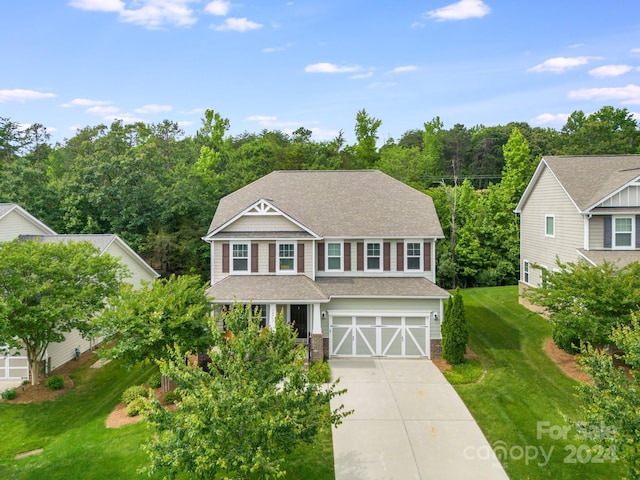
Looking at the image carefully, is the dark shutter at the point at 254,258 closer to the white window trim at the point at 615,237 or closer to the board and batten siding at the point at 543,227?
the board and batten siding at the point at 543,227

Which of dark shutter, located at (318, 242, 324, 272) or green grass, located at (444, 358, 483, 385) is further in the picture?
dark shutter, located at (318, 242, 324, 272)

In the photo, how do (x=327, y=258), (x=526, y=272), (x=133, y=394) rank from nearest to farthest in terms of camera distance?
1. (x=133, y=394)
2. (x=327, y=258)
3. (x=526, y=272)

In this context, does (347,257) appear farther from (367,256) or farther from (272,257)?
(272,257)

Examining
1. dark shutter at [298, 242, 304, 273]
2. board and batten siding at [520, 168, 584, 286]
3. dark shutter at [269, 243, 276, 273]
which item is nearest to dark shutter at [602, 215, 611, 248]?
board and batten siding at [520, 168, 584, 286]

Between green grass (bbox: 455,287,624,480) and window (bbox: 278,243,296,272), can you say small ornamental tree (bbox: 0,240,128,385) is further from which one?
green grass (bbox: 455,287,624,480)

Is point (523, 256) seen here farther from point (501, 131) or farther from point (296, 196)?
point (501, 131)

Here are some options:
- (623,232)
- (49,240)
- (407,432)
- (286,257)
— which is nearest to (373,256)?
(286,257)
